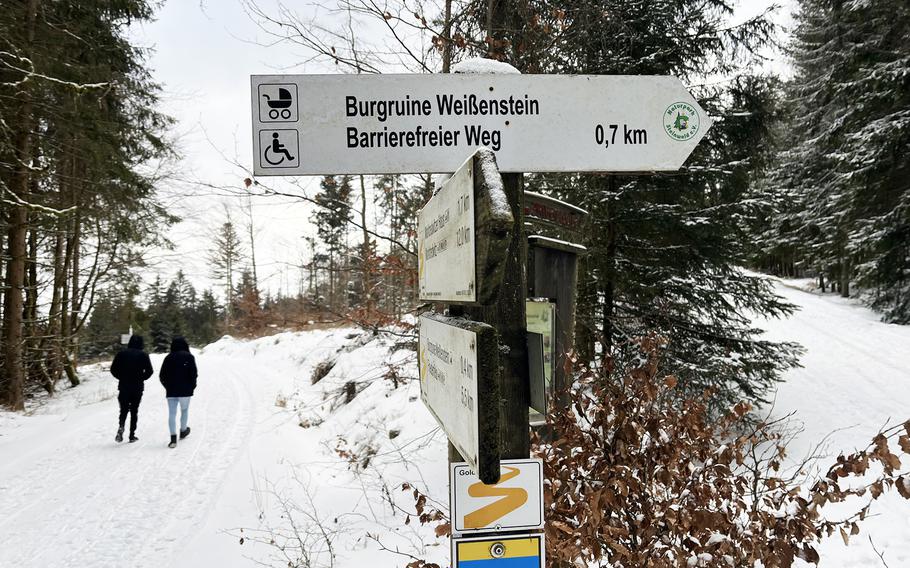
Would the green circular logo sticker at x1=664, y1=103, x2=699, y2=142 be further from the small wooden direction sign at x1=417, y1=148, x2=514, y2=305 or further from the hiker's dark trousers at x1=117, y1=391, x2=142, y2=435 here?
the hiker's dark trousers at x1=117, y1=391, x2=142, y2=435

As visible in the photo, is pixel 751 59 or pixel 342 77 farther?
pixel 751 59

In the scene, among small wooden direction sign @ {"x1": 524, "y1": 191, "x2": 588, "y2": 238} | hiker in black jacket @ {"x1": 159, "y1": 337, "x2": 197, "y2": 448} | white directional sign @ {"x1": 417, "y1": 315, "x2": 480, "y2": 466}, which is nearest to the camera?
white directional sign @ {"x1": 417, "y1": 315, "x2": 480, "y2": 466}

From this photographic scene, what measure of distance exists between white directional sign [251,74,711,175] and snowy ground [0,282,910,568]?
7.12 feet

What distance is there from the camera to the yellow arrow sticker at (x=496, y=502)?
161 cm

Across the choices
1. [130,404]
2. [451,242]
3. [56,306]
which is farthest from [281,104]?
[56,306]

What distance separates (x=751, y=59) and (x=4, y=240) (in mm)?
→ 17081

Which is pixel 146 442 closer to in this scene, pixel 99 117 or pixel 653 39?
pixel 99 117

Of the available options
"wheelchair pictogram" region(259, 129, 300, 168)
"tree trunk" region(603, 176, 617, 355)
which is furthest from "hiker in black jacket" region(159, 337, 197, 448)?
"wheelchair pictogram" region(259, 129, 300, 168)

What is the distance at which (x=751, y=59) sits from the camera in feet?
27.5

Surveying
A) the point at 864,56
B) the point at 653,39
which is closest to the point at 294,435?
the point at 653,39

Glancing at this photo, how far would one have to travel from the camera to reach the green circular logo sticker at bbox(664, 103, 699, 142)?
5.95 ft

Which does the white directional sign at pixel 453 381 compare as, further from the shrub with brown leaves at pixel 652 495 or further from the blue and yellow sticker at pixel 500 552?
the shrub with brown leaves at pixel 652 495

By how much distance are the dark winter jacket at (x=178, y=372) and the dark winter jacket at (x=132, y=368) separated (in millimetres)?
309

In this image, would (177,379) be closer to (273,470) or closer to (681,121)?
(273,470)
